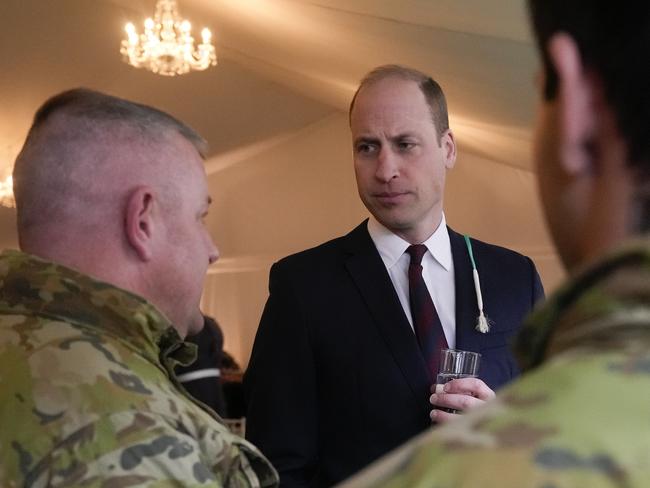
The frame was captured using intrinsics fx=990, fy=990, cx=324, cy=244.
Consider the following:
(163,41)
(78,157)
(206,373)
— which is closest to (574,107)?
(78,157)

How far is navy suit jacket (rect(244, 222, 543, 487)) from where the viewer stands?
179 centimetres

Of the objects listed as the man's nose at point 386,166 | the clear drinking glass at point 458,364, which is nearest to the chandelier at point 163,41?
the man's nose at point 386,166

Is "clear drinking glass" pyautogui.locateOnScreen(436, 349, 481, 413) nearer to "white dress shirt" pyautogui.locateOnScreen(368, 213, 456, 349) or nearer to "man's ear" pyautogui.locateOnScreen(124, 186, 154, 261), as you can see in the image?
"white dress shirt" pyautogui.locateOnScreen(368, 213, 456, 349)

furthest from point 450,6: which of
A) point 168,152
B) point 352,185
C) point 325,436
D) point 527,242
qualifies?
point 352,185

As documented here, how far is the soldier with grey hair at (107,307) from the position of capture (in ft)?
3.78

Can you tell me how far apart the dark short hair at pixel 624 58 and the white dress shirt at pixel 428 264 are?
4.34 feet

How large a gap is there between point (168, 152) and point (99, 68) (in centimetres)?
601

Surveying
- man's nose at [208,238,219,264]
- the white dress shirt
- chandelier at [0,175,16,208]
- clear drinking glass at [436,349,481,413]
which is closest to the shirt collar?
the white dress shirt

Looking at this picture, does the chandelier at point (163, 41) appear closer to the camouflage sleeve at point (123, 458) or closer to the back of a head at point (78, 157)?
the back of a head at point (78, 157)

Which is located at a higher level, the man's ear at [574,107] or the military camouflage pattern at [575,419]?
the man's ear at [574,107]

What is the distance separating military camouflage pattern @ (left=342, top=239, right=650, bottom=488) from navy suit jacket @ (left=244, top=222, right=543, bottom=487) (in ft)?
4.05

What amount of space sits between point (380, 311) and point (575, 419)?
4.42 feet

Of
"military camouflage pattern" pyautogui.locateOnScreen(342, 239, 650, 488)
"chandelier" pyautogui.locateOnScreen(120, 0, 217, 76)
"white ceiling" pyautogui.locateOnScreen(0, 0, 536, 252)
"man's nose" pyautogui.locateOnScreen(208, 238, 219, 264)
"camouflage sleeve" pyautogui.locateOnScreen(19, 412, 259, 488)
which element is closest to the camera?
"military camouflage pattern" pyautogui.locateOnScreen(342, 239, 650, 488)

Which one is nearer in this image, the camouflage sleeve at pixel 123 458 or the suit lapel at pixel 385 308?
the camouflage sleeve at pixel 123 458
